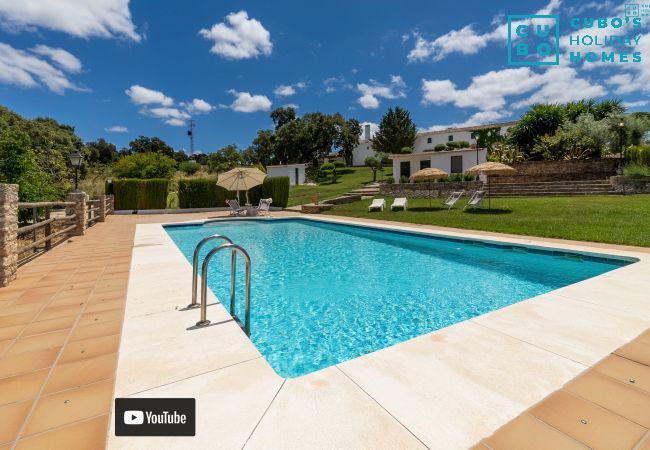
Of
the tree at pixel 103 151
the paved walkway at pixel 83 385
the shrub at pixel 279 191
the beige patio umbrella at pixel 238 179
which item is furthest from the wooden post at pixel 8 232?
the tree at pixel 103 151

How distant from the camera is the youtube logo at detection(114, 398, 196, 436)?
159 centimetres

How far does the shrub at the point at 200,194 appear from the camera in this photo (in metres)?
19.0

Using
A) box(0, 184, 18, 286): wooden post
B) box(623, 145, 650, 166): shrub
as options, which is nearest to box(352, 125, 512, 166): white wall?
box(623, 145, 650, 166): shrub

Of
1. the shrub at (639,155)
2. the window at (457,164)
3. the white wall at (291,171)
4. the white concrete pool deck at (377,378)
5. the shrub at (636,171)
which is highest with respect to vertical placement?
the white wall at (291,171)

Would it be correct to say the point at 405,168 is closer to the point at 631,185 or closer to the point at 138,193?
the point at 631,185

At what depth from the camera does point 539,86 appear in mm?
31359

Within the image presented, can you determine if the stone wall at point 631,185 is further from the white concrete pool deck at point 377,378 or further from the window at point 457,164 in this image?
the white concrete pool deck at point 377,378

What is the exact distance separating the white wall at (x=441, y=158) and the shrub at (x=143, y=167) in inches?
863

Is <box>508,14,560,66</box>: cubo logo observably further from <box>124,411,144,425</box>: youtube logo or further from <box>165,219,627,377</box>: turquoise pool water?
<box>124,411,144,425</box>: youtube logo

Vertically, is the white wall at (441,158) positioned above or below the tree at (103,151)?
below

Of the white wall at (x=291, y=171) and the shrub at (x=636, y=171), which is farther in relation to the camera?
the white wall at (x=291, y=171)

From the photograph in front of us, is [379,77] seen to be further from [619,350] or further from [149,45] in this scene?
[619,350]

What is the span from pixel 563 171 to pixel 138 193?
27392 mm

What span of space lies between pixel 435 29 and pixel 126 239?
1778cm
